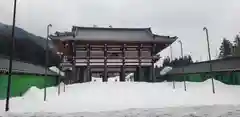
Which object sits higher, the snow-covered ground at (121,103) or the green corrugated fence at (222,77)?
the green corrugated fence at (222,77)

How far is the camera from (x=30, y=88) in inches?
723

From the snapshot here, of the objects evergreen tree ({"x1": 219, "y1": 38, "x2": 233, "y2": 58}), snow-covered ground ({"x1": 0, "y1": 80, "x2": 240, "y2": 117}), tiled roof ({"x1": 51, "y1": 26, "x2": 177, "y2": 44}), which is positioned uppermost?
evergreen tree ({"x1": 219, "y1": 38, "x2": 233, "y2": 58})

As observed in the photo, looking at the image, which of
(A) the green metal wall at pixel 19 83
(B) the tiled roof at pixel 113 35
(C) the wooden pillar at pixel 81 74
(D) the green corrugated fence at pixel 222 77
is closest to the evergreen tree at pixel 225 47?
(D) the green corrugated fence at pixel 222 77

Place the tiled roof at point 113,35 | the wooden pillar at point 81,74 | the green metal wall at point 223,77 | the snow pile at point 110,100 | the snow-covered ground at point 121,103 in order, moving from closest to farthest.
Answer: the snow-covered ground at point 121,103, the snow pile at point 110,100, the green metal wall at point 223,77, the tiled roof at point 113,35, the wooden pillar at point 81,74

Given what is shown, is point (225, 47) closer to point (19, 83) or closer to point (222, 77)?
point (222, 77)

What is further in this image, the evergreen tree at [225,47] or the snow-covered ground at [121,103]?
the evergreen tree at [225,47]

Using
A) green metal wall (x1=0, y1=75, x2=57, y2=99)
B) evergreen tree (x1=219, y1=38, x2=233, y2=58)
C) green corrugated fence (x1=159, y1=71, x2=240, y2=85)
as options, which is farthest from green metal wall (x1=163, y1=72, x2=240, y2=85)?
evergreen tree (x1=219, y1=38, x2=233, y2=58)

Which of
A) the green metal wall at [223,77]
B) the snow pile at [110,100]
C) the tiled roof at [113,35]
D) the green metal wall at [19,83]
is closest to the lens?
the snow pile at [110,100]

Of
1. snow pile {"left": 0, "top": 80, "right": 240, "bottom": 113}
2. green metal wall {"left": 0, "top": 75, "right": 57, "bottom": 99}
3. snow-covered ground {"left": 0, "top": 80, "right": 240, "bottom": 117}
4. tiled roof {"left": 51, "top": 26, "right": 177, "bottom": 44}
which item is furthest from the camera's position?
tiled roof {"left": 51, "top": 26, "right": 177, "bottom": 44}

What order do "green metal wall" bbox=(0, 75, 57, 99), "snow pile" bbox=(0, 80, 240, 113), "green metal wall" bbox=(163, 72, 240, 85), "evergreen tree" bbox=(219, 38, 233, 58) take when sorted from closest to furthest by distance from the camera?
"snow pile" bbox=(0, 80, 240, 113)
"green metal wall" bbox=(0, 75, 57, 99)
"green metal wall" bbox=(163, 72, 240, 85)
"evergreen tree" bbox=(219, 38, 233, 58)

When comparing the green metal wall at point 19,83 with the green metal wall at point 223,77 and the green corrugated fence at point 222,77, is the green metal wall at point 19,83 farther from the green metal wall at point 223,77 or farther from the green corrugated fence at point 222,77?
the green corrugated fence at point 222,77

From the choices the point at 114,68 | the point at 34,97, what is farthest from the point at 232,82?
the point at 34,97

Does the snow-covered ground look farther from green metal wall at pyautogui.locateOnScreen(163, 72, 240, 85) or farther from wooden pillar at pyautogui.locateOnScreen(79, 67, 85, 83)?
wooden pillar at pyautogui.locateOnScreen(79, 67, 85, 83)

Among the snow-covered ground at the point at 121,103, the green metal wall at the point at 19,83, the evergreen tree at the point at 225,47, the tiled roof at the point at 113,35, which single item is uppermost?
the evergreen tree at the point at 225,47
